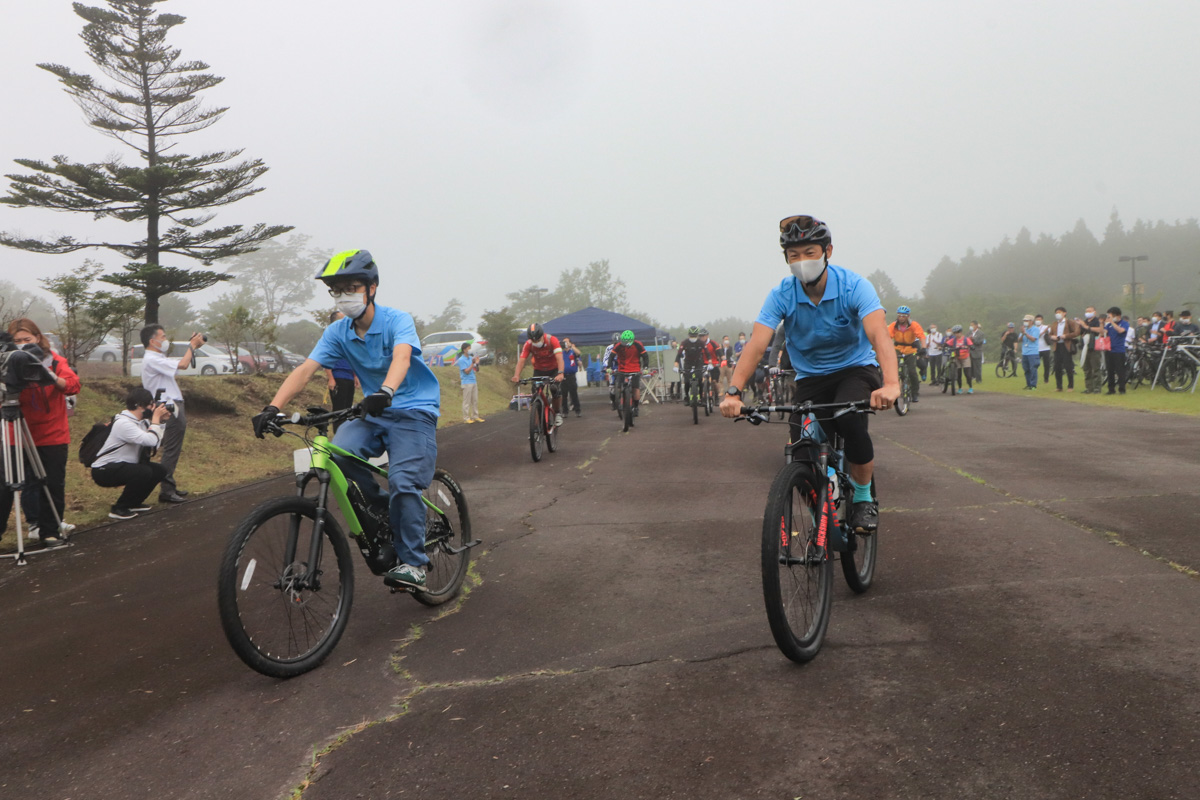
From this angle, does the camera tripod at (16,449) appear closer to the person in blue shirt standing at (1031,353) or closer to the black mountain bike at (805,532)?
the black mountain bike at (805,532)

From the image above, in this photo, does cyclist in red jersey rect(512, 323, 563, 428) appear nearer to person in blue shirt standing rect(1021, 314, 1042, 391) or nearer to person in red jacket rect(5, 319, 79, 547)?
person in red jacket rect(5, 319, 79, 547)

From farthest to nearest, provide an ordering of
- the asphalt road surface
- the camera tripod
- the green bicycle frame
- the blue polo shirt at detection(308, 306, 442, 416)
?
the camera tripod < the blue polo shirt at detection(308, 306, 442, 416) < the green bicycle frame < the asphalt road surface

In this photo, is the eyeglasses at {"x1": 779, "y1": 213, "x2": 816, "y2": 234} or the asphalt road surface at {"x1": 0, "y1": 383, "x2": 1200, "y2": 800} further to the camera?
the eyeglasses at {"x1": 779, "y1": 213, "x2": 816, "y2": 234}

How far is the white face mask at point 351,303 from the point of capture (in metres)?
4.52

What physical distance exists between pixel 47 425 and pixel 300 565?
4973mm

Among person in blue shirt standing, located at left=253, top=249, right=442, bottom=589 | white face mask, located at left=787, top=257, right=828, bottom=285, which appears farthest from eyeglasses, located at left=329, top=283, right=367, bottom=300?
white face mask, located at left=787, top=257, right=828, bottom=285

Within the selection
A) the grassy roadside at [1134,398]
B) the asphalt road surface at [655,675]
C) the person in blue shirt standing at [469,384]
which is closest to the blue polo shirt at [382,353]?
the asphalt road surface at [655,675]

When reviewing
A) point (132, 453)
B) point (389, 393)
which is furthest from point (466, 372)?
point (389, 393)

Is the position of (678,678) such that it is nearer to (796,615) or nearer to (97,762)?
(796,615)

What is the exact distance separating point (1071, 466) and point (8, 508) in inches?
397

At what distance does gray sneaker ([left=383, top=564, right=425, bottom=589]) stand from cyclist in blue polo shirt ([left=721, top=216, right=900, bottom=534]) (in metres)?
1.86

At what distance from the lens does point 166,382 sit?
9391 mm

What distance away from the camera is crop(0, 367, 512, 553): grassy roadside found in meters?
9.63

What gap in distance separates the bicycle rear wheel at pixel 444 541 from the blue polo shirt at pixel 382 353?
1.78 feet
